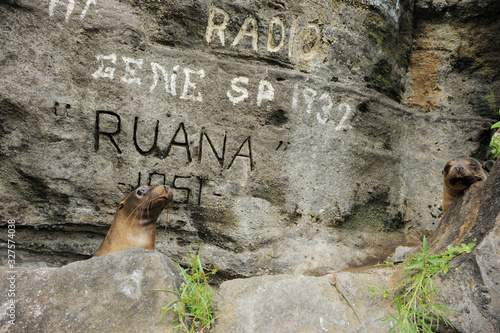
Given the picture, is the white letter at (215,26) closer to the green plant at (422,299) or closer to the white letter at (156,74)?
the white letter at (156,74)

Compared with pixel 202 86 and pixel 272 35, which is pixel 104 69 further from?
pixel 272 35

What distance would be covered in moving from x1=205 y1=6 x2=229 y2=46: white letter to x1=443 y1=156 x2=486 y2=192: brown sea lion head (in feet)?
6.60

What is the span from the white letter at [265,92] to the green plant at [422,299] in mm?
1825

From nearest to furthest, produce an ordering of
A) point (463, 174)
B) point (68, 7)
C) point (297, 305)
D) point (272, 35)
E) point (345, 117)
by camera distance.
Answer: point (297, 305) → point (463, 174) → point (68, 7) → point (272, 35) → point (345, 117)

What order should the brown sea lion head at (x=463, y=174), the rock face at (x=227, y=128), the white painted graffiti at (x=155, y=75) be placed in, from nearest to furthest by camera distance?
the brown sea lion head at (x=463, y=174), the rock face at (x=227, y=128), the white painted graffiti at (x=155, y=75)

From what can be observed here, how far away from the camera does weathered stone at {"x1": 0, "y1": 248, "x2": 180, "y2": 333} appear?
1.75m

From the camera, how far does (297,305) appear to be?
6.63ft

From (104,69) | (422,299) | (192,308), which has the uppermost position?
(104,69)

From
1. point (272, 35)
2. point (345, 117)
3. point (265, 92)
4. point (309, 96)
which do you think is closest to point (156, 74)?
point (265, 92)

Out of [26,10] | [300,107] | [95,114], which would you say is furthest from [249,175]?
[26,10]

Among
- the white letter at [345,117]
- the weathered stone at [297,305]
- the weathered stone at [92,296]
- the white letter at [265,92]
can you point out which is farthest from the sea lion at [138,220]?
the white letter at [345,117]

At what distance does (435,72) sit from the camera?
158 inches

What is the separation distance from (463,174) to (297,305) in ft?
4.79

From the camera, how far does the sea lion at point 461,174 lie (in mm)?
2604
